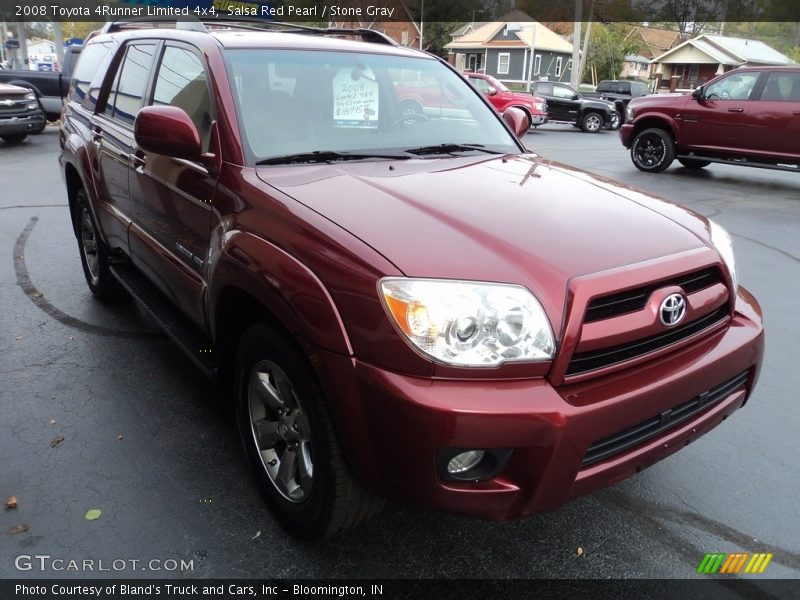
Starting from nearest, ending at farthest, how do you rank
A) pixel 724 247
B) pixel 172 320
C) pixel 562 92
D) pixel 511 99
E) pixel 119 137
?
pixel 724 247
pixel 172 320
pixel 119 137
pixel 511 99
pixel 562 92

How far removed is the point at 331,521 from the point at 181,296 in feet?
4.94

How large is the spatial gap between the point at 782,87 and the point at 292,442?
11.1 metres

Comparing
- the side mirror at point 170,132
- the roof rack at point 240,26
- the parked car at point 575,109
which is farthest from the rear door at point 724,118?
the parked car at point 575,109

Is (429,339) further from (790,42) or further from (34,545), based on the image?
(790,42)

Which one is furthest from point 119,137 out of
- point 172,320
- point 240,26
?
point 172,320

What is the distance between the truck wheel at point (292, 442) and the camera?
84.4 inches

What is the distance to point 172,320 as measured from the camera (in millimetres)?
3383

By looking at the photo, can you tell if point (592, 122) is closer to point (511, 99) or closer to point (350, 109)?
point (511, 99)

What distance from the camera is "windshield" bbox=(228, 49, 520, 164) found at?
2.85 meters

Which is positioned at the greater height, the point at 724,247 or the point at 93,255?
the point at 724,247

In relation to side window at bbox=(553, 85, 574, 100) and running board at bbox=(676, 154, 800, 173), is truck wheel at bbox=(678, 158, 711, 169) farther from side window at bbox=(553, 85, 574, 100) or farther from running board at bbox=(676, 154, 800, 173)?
side window at bbox=(553, 85, 574, 100)

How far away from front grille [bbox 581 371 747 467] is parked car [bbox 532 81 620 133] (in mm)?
20764

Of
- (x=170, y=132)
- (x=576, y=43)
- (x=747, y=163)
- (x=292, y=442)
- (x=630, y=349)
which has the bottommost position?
(x=747, y=163)

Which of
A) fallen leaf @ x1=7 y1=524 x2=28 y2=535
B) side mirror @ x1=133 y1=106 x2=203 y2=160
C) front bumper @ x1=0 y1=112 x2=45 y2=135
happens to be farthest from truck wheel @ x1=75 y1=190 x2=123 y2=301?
front bumper @ x1=0 y1=112 x2=45 y2=135
